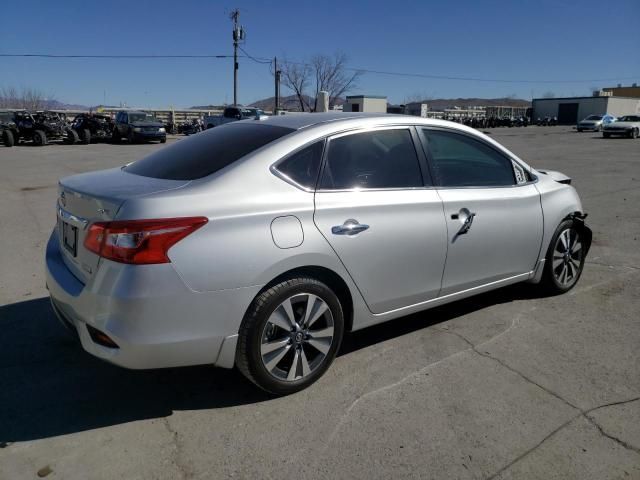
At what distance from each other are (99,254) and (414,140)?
6.99 ft

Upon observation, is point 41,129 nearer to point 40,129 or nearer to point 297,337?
point 40,129

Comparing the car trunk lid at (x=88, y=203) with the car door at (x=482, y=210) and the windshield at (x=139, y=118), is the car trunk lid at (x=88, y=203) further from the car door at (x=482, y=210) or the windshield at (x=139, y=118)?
the windshield at (x=139, y=118)

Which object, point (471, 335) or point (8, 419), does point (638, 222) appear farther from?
point (8, 419)

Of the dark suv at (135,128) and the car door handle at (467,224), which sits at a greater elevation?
the dark suv at (135,128)

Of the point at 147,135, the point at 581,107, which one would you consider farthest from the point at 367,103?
the point at 581,107

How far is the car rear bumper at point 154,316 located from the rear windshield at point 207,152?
71cm

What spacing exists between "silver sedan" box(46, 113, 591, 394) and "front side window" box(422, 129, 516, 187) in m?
0.01

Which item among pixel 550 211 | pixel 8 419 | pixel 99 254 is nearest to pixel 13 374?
pixel 8 419

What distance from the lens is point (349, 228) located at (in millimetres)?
3074

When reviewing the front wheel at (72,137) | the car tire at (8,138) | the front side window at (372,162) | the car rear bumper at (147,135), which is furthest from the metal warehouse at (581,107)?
the front side window at (372,162)

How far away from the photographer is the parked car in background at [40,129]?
25000 mm

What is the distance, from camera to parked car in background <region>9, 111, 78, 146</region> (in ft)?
82.0

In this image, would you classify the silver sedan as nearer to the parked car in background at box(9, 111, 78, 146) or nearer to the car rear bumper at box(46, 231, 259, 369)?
the car rear bumper at box(46, 231, 259, 369)

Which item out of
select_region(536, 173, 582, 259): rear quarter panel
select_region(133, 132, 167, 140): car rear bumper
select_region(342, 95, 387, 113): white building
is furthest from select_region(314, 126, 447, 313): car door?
select_region(342, 95, 387, 113): white building
